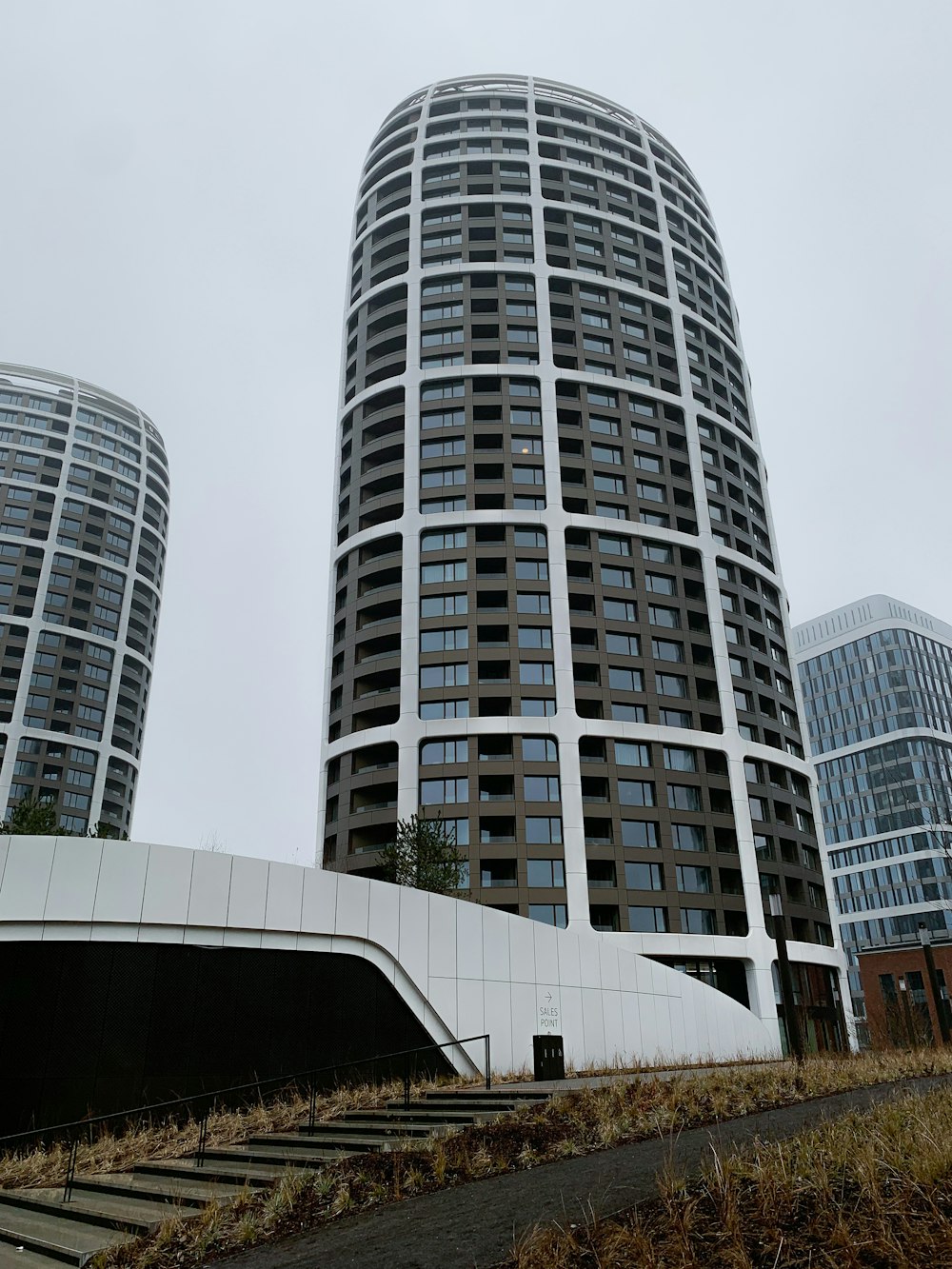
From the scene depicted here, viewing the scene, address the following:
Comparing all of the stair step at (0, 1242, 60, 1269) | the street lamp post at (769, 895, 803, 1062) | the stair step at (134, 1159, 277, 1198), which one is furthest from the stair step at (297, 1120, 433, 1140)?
the street lamp post at (769, 895, 803, 1062)

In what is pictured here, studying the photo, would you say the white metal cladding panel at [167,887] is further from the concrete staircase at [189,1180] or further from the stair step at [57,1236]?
the stair step at [57,1236]

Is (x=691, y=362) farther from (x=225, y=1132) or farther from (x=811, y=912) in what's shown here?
(x=225, y=1132)

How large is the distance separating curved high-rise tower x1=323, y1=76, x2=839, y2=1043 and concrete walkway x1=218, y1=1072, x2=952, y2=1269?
42422 millimetres

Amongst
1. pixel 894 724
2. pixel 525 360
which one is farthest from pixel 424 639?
pixel 894 724

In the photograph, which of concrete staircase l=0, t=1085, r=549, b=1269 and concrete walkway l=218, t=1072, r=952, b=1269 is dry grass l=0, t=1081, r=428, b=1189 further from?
concrete walkway l=218, t=1072, r=952, b=1269

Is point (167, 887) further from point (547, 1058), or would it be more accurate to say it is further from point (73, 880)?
point (547, 1058)

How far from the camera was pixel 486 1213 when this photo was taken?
32.9 feet

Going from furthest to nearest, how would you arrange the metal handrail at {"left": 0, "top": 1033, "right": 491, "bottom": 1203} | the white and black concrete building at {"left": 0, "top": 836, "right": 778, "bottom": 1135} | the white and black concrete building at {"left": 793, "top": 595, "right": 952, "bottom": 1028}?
the white and black concrete building at {"left": 793, "top": 595, "right": 952, "bottom": 1028}, the white and black concrete building at {"left": 0, "top": 836, "right": 778, "bottom": 1135}, the metal handrail at {"left": 0, "top": 1033, "right": 491, "bottom": 1203}

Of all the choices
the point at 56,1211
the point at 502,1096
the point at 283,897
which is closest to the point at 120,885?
the point at 283,897

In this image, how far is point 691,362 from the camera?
253 ft

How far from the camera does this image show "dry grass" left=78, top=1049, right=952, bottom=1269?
10.5m

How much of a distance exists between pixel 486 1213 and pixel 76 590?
353 feet

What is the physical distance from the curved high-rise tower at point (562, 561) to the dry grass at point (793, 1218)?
45087 mm

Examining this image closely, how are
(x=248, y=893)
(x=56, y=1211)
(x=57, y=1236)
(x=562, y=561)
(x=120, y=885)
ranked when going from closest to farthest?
1. (x=57, y=1236)
2. (x=56, y=1211)
3. (x=120, y=885)
4. (x=248, y=893)
5. (x=562, y=561)
